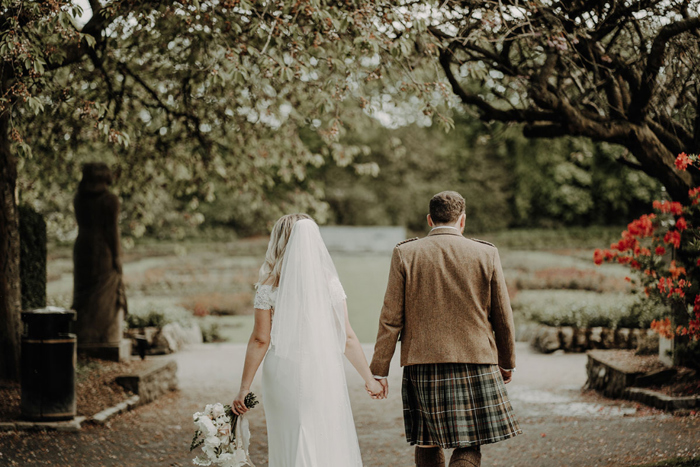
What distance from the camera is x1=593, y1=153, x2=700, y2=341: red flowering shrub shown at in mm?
7031

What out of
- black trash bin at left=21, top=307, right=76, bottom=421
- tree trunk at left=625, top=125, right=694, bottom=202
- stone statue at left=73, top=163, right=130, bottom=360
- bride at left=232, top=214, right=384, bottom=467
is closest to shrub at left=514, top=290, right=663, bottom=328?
tree trunk at left=625, top=125, right=694, bottom=202

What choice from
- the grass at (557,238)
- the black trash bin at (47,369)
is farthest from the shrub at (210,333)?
the grass at (557,238)

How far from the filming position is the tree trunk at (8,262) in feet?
26.7

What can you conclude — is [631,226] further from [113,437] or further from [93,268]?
[93,268]

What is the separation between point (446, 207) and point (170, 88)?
25.7 ft

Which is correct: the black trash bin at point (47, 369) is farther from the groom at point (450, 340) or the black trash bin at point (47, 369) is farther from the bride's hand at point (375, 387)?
the groom at point (450, 340)

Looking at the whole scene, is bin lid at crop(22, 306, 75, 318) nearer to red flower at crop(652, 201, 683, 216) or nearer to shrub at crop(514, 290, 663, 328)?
red flower at crop(652, 201, 683, 216)

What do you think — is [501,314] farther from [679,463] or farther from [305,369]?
[679,463]

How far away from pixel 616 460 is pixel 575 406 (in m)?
2.79

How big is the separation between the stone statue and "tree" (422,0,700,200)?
5543 millimetres

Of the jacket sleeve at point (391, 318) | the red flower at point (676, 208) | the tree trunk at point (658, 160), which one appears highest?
the tree trunk at point (658, 160)

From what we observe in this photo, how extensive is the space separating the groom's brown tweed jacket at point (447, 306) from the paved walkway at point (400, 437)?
2.40 metres

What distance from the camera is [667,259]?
344 inches

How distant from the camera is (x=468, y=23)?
7383 millimetres
